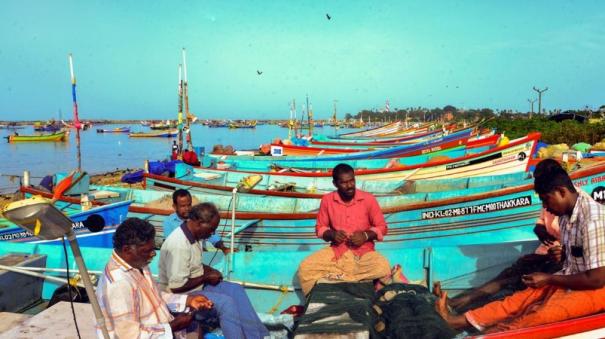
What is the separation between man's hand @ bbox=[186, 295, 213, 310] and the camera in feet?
10.5

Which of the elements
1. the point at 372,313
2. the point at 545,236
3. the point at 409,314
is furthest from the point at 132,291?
the point at 545,236

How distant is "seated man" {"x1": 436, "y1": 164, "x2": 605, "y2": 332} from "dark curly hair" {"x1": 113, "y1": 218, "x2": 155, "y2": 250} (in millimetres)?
2419

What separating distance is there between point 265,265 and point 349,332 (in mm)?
2515

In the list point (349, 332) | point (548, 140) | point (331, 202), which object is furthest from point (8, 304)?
point (548, 140)

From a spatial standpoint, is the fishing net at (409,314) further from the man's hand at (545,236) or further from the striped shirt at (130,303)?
the striped shirt at (130,303)

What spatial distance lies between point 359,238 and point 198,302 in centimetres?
161

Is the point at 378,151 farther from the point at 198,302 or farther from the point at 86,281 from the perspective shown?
the point at 86,281

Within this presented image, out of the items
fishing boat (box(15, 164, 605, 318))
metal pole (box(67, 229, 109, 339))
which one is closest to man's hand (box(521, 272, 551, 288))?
metal pole (box(67, 229, 109, 339))

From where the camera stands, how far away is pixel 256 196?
9.52 meters

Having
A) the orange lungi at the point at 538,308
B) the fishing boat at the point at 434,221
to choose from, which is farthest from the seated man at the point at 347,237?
the fishing boat at the point at 434,221

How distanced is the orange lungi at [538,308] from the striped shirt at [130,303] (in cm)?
220

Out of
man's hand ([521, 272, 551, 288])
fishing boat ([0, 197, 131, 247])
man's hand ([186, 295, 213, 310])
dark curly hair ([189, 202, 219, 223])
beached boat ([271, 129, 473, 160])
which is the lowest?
fishing boat ([0, 197, 131, 247])

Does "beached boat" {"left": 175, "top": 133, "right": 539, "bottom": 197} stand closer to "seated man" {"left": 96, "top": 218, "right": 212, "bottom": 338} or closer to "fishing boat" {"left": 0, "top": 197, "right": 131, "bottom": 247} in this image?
"fishing boat" {"left": 0, "top": 197, "right": 131, "bottom": 247}

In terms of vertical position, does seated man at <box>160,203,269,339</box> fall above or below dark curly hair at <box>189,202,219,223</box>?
below
